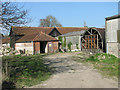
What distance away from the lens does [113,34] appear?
46.4ft

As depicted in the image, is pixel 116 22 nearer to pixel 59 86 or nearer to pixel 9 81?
pixel 59 86

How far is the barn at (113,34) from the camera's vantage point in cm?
1353

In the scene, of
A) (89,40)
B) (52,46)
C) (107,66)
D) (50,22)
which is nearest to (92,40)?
(89,40)

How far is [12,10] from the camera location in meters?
8.15

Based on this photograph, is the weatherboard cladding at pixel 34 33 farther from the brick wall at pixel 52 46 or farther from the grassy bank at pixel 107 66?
the grassy bank at pixel 107 66

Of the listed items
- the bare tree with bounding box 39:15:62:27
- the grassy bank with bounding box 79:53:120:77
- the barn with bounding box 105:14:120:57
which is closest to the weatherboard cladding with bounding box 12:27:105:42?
the barn with bounding box 105:14:120:57

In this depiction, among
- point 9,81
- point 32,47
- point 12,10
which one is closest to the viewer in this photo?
point 9,81

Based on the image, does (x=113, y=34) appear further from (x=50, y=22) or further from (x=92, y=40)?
(x=50, y=22)

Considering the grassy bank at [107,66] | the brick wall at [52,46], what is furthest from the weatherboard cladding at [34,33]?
the grassy bank at [107,66]

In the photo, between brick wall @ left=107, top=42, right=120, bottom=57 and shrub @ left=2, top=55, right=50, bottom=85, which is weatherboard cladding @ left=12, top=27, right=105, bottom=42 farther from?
brick wall @ left=107, top=42, right=120, bottom=57

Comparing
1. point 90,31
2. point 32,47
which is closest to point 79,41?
point 90,31

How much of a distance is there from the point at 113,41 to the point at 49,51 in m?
11.2

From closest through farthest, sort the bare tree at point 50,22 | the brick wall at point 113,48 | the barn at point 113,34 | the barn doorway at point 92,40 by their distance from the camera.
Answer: the barn at point 113,34 → the brick wall at point 113,48 → the barn doorway at point 92,40 → the bare tree at point 50,22

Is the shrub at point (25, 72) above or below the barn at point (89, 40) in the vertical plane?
below
